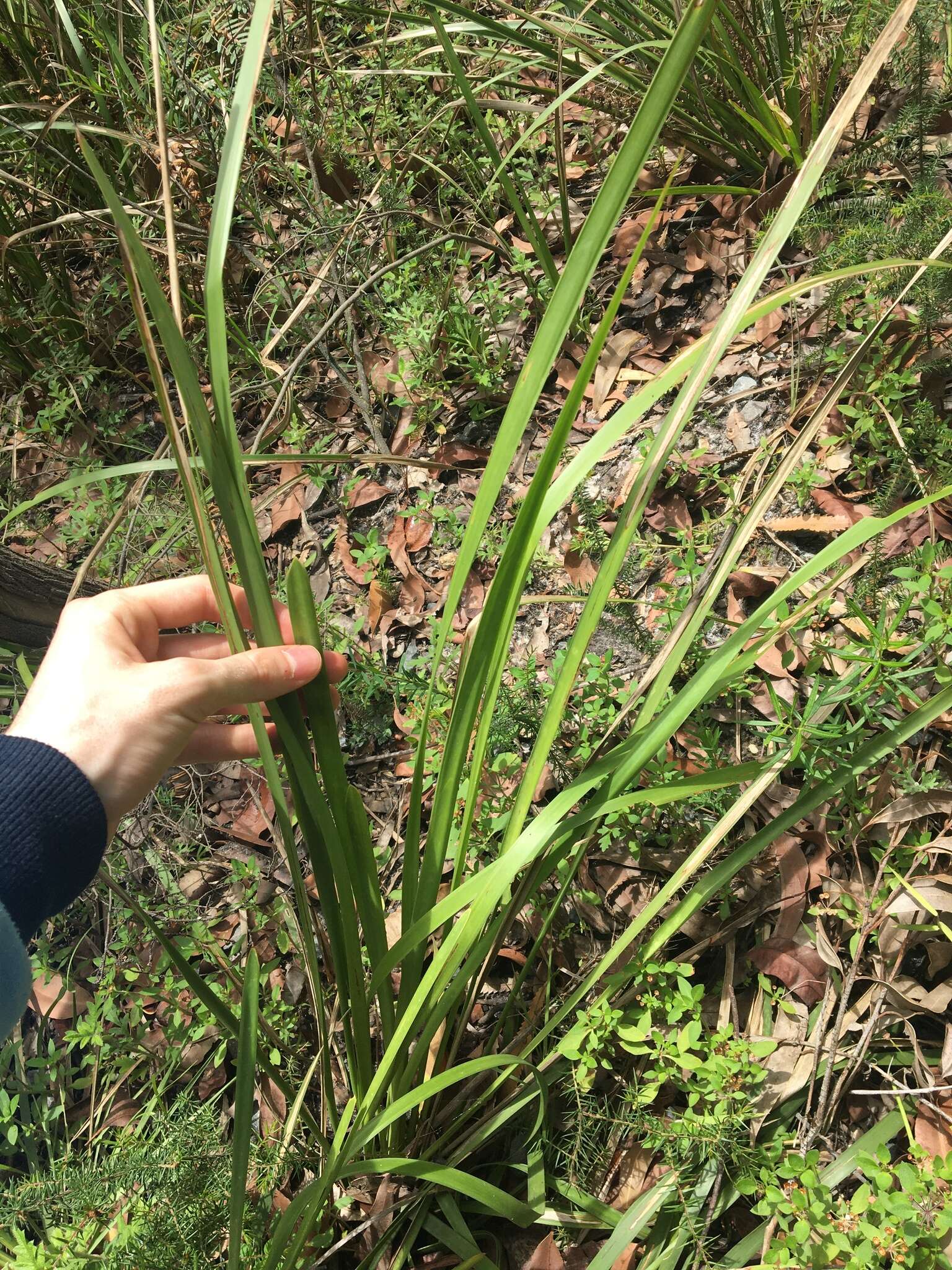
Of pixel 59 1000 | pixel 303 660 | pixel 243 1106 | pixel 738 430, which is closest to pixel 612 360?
pixel 738 430

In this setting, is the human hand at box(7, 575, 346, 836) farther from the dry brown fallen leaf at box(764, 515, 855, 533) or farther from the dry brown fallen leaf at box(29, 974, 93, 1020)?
the dry brown fallen leaf at box(764, 515, 855, 533)

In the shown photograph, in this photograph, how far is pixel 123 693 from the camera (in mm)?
1055

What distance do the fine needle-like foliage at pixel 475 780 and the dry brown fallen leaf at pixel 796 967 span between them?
31cm

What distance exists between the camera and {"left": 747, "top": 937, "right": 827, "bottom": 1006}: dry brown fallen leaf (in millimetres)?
1337

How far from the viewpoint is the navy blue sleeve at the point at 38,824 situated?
1029 millimetres

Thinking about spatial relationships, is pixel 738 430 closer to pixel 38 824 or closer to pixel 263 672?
pixel 263 672

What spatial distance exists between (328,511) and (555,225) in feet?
3.16

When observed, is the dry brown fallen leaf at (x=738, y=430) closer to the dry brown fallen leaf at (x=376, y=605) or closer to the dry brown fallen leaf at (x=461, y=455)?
the dry brown fallen leaf at (x=461, y=455)

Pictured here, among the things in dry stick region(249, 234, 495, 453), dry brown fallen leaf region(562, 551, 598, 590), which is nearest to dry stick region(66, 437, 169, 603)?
dry stick region(249, 234, 495, 453)

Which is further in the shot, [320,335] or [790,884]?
[320,335]

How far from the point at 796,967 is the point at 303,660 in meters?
0.97

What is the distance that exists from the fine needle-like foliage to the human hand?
0.04m

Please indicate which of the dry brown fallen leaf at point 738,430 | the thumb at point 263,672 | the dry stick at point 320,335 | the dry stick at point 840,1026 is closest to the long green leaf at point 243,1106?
the thumb at point 263,672

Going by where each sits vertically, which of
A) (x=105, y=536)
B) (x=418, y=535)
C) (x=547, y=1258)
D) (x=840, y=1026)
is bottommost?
(x=547, y=1258)
